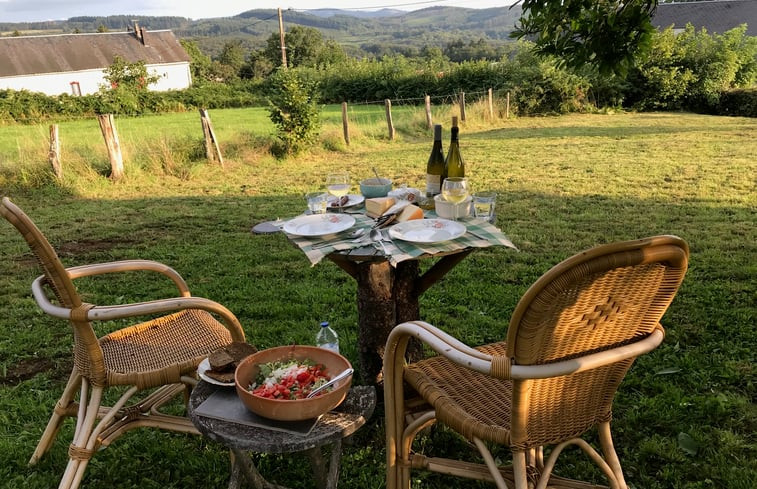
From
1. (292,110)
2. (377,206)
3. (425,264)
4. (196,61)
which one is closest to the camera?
(377,206)

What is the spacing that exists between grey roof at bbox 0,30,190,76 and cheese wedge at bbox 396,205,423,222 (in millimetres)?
40463

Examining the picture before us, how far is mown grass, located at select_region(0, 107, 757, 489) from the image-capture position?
2.22 m

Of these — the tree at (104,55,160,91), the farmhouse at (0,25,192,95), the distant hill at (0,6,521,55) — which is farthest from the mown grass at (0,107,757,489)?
the distant hill at (0,6,521,55)

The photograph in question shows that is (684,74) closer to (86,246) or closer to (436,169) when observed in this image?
(436,169)

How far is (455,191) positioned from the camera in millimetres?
2283

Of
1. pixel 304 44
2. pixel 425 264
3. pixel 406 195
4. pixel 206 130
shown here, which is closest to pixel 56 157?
pixel 206 130

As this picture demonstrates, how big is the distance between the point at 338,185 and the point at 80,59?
46.6 m

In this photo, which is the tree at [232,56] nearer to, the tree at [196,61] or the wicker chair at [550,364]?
the tree at [196,61]

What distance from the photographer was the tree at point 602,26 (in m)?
2.35

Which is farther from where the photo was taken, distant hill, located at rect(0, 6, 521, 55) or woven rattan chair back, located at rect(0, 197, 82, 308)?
distant hill, located at rect(0, 6, 521, 55)

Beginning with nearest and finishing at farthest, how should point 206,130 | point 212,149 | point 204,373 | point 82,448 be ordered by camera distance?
point 204,373
point 82,448
point 206,130
point 212,149

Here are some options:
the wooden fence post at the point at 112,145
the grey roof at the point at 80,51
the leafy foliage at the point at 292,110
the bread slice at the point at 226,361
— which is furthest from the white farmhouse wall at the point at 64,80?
the bread slice at the point at 226,361

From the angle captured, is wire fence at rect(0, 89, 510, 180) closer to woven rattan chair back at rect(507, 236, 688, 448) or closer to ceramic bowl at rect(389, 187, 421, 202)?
ceramic bowl at rect(389, 187, 421, 202)

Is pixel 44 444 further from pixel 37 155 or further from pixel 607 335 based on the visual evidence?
pixel 37 155
